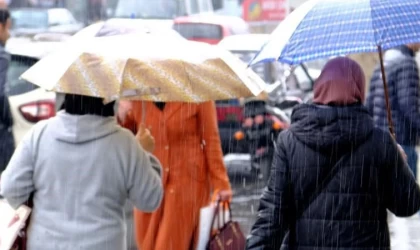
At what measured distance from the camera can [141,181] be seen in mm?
4938

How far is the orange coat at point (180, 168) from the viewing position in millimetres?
6273

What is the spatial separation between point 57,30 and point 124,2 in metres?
2.08

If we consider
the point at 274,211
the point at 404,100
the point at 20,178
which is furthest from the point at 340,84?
the point at 404,100

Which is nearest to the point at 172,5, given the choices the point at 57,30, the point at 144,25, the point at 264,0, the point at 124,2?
the point at 124,2

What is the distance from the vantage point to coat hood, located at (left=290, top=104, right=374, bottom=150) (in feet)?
14.7

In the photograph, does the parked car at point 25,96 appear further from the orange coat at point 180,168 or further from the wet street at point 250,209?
the orange coat at point 180,168

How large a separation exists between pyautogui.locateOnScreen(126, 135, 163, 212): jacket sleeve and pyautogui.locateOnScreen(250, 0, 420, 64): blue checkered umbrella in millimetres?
751

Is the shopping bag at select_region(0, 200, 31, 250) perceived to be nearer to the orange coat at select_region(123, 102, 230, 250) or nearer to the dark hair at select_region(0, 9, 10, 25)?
the orange coat at select_region(123, 102, 230, 250)

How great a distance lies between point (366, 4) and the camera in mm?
4848

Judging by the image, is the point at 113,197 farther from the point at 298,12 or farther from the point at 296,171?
the point at 298,12

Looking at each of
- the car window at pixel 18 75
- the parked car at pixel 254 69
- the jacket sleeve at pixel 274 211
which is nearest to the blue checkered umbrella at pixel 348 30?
the jacket sleeve at pixel 274 211

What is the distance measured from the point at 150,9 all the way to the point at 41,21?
435 centimetres

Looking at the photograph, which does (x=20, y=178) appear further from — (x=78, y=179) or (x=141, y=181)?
(x=141, y=181)

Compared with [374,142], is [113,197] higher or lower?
lower
